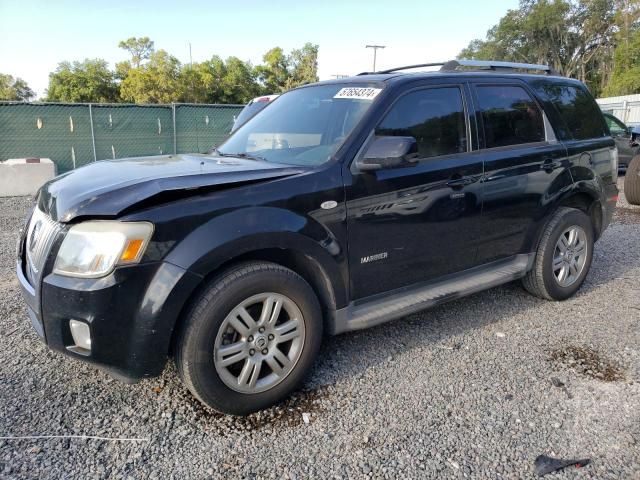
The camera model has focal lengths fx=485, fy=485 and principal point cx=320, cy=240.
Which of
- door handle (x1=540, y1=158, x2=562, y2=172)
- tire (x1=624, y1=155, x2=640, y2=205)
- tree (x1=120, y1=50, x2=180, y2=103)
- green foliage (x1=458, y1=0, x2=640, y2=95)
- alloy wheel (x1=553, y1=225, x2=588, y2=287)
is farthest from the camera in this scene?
green foliage (x1=458, y1=0, x2=640, y2=95)

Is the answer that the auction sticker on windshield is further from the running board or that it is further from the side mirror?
the running board

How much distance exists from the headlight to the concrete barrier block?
8.60 metres

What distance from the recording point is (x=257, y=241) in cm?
255

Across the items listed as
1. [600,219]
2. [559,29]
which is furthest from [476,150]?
[559,29]

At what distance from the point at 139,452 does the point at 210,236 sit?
3.69 feet

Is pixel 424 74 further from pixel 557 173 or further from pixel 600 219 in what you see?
pixel 600 219

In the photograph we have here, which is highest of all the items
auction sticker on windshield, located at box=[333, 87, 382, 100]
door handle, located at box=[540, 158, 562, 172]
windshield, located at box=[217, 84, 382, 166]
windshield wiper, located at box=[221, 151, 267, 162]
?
auction sticker on windshield, located at box=[333, 87, 382, 100]

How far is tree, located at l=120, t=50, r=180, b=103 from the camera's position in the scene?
4331 centimetres

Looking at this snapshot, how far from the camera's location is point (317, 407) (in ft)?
9.21

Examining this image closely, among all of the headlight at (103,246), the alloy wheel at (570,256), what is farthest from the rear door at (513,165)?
the headlight at (103,246)

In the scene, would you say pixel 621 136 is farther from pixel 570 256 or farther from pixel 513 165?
pixel 513 165

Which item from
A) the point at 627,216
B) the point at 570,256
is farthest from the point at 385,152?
the point at 627,216

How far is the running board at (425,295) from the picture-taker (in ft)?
9.88

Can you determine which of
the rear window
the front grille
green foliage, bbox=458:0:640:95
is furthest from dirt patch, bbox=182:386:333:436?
green foliage, bbox=458:0:640:95
